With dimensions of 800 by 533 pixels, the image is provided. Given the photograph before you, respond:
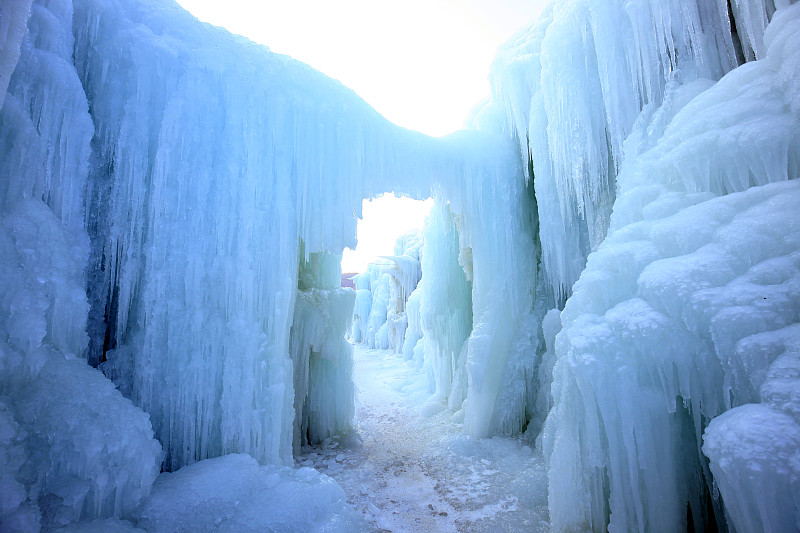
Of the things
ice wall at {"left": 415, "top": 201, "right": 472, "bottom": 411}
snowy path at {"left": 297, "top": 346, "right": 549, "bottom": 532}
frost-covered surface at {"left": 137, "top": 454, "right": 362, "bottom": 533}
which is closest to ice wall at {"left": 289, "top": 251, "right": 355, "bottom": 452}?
snowy path at {"left": 297, "top": 346, "right": 549, "bottom": 532}

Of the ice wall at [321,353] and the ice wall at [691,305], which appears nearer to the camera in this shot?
the ice wall at [691,305]

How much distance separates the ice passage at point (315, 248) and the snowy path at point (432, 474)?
13.6 inches

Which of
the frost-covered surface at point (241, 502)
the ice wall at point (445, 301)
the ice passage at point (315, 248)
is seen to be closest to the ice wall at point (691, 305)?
A: the ice passage at point (315, 248)

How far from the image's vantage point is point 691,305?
2646mm

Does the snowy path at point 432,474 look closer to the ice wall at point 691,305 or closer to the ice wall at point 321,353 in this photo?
the ice wall at point 321,353

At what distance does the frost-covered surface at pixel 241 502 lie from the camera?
2.94 metres

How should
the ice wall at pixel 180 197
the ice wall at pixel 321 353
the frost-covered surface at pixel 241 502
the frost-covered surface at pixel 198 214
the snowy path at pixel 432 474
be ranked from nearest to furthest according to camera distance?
the frost-covered surface at pixel 241 502, the ice wall at pixel 180 197, the frost-covered surface at pixel 198 214, the snowy path at pixel 432 474, the ice wall at pixel 321 353

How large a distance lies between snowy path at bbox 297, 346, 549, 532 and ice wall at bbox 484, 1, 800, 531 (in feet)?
2.86

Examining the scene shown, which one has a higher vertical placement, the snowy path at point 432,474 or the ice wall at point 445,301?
the ice wall at point 445,301

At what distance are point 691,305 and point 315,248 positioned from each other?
14.8ft

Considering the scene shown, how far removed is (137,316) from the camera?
3.94 metres

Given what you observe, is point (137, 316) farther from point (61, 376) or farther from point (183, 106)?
point (183, 106)

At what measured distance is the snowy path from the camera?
166 inches

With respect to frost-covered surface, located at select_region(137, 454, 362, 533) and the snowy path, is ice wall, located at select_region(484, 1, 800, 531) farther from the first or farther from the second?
frost-covered surface, located at select_region(137, 454, 362, 533)
